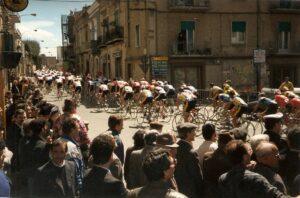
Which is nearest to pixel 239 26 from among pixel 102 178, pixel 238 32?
pixel 238 32

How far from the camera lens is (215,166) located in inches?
199

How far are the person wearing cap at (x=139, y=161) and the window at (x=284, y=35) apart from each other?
91.6 feet

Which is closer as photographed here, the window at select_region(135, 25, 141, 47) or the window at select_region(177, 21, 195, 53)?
the window at select_region(177, 21, 195, 53)

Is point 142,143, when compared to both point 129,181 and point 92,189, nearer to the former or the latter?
point 129,181

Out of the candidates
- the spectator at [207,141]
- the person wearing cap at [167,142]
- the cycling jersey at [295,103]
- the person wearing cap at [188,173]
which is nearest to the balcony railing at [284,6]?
the cycling jersey at [295,103]

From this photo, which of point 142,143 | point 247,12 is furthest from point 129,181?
point 247,12

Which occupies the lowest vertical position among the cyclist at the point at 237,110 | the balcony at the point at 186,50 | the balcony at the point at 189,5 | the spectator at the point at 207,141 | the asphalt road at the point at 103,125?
the asphalt road at the point at 103,125

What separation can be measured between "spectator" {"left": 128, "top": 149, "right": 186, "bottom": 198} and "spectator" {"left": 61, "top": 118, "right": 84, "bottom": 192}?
3.75 feet

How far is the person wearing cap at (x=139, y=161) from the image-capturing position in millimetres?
5191

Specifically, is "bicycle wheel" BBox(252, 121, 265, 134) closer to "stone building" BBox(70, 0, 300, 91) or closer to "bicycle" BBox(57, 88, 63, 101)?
"stone building" BBox(70, 0, 300, 91)

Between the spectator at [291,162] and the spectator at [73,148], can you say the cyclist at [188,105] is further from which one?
the spectator at [291,162]

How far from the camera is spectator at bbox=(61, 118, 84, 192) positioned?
477cm

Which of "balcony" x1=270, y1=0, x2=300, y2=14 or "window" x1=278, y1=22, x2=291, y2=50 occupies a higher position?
"balcony" x1=270, y1=0, x2=300, y2=14

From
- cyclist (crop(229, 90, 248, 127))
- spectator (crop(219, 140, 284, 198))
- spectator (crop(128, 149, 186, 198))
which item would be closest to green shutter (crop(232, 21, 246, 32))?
cyclist (crop(229, 90, 248, 127))
